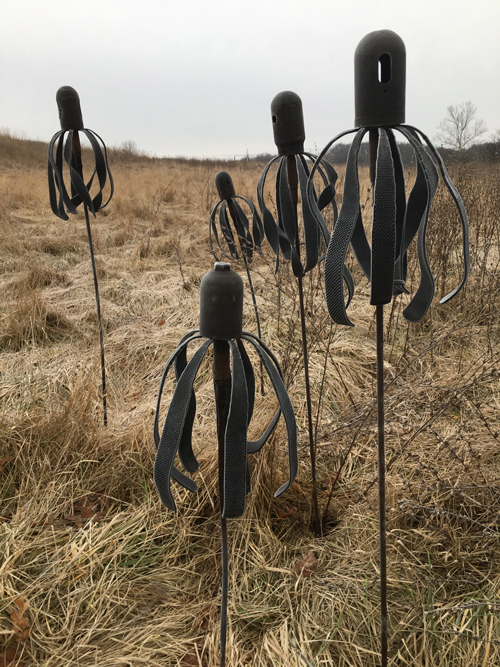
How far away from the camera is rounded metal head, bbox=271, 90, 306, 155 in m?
1.18

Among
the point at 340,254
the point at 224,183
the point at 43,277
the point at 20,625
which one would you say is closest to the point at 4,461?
the point at 20,625

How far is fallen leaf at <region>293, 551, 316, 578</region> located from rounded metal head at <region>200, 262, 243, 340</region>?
1.09m

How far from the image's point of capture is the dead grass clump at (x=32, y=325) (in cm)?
323

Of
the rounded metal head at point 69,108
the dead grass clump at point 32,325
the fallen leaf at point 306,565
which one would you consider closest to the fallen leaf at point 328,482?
the fallen leaf at point 306,565

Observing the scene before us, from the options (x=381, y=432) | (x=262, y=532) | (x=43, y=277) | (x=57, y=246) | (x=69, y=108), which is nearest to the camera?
(x=381, y=432)

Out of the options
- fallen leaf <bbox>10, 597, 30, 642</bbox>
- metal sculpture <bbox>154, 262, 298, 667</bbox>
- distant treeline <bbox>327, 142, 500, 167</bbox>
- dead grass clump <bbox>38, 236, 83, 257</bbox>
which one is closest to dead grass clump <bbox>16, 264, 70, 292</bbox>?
dead grass clump <bbox>38, 236, 83, 257</bbox>

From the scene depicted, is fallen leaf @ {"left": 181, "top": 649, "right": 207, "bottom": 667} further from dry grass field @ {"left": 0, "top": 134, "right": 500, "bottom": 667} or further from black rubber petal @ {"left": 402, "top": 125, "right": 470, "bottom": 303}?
black rubber petal @ {"left": 402, "top": 125, "right": 470, "bottom": 303}

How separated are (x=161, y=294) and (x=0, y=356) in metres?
1.60

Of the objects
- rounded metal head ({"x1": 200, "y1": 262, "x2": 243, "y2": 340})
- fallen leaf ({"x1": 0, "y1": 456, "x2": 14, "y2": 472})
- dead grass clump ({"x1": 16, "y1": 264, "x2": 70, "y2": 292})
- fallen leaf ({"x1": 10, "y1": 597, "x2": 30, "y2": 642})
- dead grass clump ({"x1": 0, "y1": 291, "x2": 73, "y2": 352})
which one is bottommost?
fallen leaf ({"x1": 10, "y1": 597, "x2": 30, "y2": 642})

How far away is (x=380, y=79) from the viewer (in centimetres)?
71

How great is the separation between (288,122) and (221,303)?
70cm

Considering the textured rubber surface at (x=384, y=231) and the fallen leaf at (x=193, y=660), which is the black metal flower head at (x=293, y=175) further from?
the fallen leaf at (x=193, y=660)

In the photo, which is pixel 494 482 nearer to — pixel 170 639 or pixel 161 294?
pixel 170 639

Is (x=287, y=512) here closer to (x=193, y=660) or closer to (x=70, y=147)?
(x=193, y=660)
